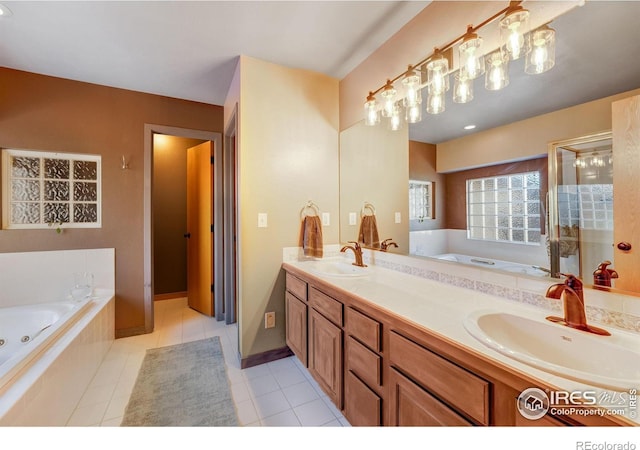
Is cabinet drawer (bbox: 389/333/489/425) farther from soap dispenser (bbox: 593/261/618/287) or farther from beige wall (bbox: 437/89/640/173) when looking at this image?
beige wall (bbox: 437/89/640/173)

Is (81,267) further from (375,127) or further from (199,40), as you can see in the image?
(375,127)

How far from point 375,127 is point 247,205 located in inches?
48.5

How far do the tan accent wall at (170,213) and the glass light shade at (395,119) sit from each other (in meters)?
3.10

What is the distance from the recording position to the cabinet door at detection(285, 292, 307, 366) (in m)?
1.85

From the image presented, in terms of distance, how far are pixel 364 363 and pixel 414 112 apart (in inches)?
61.1

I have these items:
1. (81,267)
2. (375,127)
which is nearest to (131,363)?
(81,267)

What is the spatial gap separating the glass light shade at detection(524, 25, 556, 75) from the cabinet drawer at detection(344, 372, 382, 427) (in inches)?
64.1

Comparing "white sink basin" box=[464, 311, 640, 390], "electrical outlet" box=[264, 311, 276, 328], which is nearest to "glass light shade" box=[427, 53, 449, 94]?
"white sink basin" box=[464, 311, 640, 390]

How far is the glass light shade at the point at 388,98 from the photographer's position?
1786 millimetres

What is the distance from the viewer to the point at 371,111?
1946 millimetres

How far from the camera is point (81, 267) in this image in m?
2.44

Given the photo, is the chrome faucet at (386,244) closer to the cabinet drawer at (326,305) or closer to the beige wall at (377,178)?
the beige wall at (377,178)

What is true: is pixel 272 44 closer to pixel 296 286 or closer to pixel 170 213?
pixel 296 286

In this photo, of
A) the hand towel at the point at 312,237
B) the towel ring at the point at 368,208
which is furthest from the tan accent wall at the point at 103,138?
the towel ring at the point at 368,208
